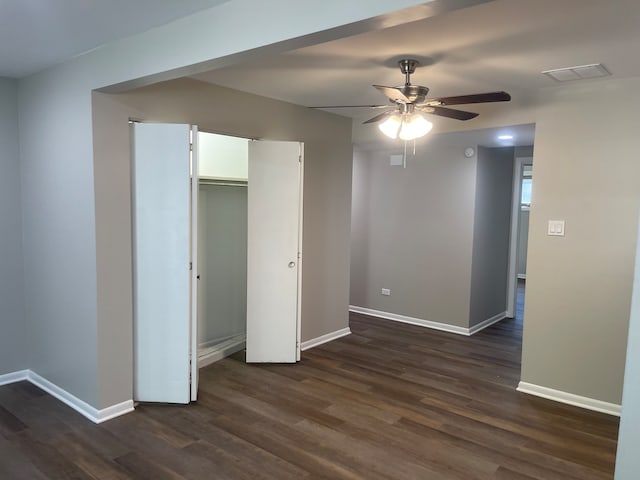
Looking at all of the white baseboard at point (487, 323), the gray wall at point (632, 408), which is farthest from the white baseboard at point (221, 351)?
the gray wall at point (632, 408)

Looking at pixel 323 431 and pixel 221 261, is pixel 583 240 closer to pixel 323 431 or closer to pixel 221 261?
pixel 323 431

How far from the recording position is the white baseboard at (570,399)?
3.48m

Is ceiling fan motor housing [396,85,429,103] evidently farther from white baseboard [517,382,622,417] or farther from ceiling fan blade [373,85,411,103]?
white baseboard [517,382,622,417]

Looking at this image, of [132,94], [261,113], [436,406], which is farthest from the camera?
[261,113]

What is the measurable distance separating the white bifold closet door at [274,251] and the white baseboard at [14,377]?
1851 millimetres

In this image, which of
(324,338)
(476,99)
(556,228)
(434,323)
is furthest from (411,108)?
(434,323)

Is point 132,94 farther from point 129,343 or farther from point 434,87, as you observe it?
point 434,87

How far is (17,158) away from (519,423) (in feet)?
14.3

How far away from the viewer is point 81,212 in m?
3.17

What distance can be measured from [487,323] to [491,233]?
1.16 metres

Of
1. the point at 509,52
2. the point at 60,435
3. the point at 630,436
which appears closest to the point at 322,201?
the point at 509,52

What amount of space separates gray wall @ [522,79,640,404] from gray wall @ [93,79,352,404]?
2017mm

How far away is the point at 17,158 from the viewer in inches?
146

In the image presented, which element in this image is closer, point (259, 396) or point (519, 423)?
point (519, 423)
